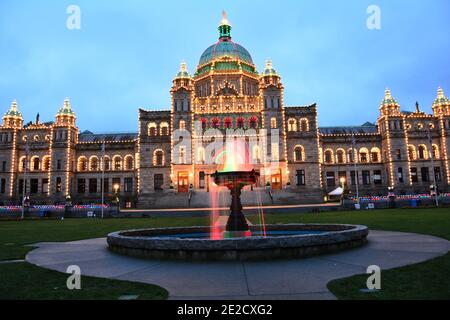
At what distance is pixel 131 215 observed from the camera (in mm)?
41781

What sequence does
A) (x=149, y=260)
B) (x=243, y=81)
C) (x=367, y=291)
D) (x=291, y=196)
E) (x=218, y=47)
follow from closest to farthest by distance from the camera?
(x=367, y=291), (x=149, y=260), (x=291, y=196), (x=243, y=81), (x=218, y=47)

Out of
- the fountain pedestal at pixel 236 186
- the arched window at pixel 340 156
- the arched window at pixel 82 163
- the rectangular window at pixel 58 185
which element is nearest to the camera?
the fountain pedestal at pixel 236 186

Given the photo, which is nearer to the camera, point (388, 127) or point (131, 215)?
point (131, 215)

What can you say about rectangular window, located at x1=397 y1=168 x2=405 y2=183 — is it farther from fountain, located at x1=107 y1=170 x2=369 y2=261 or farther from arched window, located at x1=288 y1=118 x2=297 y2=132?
fountain, located at x1=107 y1=170 x2=369 y2=261

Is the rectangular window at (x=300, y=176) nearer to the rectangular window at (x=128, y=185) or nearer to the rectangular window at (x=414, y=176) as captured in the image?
the rectangular window at (x=414, y=176)

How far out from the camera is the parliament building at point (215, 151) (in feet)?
206

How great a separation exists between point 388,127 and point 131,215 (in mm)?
55124

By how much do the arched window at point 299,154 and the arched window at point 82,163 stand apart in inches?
1763

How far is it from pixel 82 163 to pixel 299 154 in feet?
152

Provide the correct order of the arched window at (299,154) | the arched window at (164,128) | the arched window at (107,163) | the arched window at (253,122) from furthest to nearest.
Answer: the arched window at (107,163)
the arched window at (164,128)
the arched window at (299,154)
the arched window at (253,122)

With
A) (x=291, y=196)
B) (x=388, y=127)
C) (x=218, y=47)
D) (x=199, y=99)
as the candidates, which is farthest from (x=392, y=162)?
(x=218, y=47)

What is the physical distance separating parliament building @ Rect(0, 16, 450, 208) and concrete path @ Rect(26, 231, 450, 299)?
147 ft

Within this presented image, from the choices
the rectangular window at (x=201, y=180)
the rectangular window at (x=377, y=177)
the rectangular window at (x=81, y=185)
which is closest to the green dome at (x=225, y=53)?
the rectangular window at (x=201, y=180)
